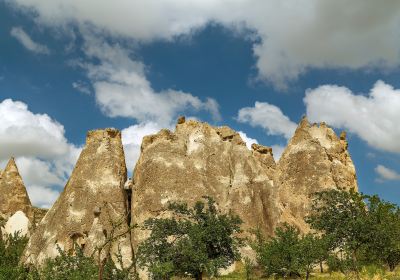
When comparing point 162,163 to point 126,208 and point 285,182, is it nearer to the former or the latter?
point 126,208

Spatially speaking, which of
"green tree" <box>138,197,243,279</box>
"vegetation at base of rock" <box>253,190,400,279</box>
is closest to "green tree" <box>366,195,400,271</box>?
"vegetation at base of rock" <box>253,190,400,279</box>

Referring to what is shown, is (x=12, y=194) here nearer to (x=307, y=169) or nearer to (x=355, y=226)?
(x=307, y=169)

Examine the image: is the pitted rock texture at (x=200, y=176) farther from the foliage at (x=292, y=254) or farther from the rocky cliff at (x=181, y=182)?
the foliage at (x=292, y=254)

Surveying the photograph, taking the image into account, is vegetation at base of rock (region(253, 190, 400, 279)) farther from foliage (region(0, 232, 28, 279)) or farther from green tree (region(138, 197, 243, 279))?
foliage (region(0, 232, 28, 279))

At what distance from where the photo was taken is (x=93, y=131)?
53.5 meters

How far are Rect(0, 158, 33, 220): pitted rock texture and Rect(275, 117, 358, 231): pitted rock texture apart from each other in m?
38.4

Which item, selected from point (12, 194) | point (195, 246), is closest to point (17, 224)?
point (12, 194)

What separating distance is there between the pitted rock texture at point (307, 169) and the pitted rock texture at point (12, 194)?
126 ft

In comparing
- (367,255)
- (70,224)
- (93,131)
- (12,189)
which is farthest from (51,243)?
(367,255)

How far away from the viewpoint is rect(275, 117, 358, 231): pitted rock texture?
175 ft

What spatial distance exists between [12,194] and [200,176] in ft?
109

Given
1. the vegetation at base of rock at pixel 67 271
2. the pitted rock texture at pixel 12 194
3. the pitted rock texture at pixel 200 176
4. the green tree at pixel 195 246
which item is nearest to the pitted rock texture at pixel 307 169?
A: the pitted rock texture at pixel 200 176

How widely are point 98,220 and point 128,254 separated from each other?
4.51 meters

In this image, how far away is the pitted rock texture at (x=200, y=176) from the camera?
159 ft
